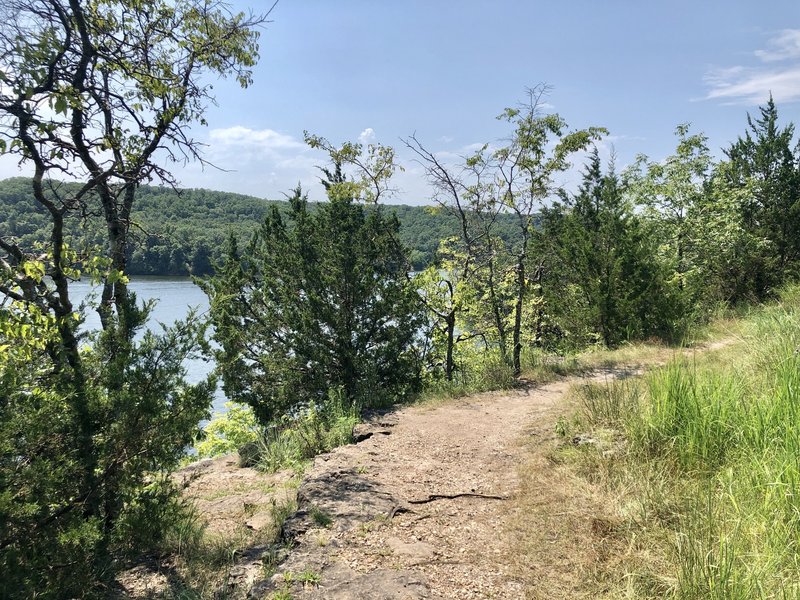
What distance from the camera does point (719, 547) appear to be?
2.58m

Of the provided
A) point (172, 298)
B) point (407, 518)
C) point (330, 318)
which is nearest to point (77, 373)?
point (407, 518)

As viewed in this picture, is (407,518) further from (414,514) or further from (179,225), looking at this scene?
(179,225)

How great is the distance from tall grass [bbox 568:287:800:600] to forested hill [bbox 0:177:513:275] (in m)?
4.90

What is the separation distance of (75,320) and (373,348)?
661cm

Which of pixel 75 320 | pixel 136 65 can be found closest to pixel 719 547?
pixel 75 320

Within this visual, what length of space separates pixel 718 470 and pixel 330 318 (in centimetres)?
728

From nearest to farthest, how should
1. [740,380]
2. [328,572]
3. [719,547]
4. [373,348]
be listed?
[719,547]
[328,572]
[740,380]
[373,348]

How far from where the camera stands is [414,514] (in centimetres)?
412

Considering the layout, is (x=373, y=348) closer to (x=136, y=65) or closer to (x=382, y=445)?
(x=382, y=445)

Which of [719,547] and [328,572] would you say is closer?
[719,547]

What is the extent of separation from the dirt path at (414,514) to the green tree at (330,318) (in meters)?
2.68

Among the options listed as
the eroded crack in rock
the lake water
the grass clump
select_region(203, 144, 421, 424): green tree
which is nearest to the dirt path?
the eroded crack in rock

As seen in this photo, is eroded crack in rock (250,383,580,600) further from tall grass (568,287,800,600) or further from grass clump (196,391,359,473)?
tall grass (568,287,800,600)

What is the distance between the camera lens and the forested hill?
5.12 m
